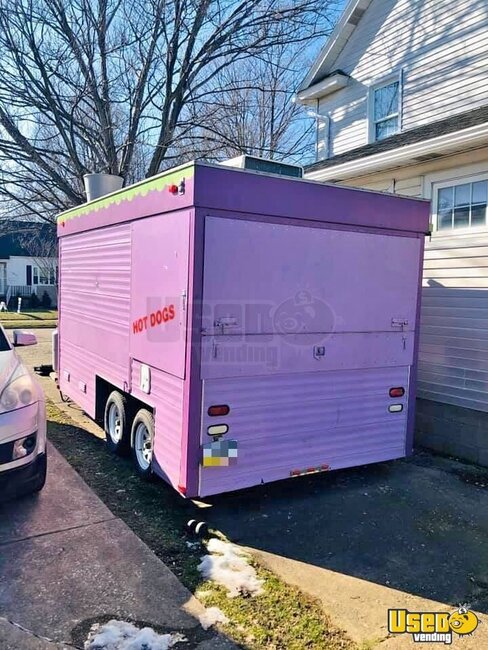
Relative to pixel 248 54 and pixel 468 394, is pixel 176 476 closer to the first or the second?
pixel 468 394

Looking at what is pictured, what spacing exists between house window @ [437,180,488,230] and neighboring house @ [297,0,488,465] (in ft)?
0.04

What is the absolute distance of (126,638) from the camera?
9.20ft

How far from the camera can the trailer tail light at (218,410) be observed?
407cm

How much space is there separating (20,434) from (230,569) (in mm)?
1869

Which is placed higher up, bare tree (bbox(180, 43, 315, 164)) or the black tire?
bare tree (bbox(180, 43, 315, 164))

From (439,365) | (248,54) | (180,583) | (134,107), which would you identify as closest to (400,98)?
(439,365)

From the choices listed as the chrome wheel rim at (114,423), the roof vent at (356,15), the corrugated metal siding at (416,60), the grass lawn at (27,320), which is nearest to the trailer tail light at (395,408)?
the chrome wheel rim at (114,423)

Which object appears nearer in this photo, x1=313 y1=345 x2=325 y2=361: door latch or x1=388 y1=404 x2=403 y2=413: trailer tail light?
x1=313 y1=345 x2=325 y2=361: door latch

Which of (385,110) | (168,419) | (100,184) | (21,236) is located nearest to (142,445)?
(168,419)

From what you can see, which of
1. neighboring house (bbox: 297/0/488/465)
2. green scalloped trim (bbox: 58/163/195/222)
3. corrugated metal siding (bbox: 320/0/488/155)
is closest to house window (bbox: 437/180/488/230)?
neighboring house (bbox: 297/0/488/465)

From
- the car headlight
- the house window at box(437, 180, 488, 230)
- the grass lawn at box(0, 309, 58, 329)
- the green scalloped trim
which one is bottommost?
the grass lawn at box(0, 309, 58, 329)

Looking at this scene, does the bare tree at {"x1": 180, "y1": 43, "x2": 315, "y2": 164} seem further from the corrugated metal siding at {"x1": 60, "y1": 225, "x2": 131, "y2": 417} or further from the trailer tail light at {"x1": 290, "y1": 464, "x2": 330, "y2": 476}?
the trailer tail light at {"x1": 290, "y1": 464, "x2": 330, "y2": 476}

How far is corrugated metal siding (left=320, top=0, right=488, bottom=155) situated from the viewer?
7.60 metres

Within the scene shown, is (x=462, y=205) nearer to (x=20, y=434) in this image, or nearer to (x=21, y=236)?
(x=20, y=434)
